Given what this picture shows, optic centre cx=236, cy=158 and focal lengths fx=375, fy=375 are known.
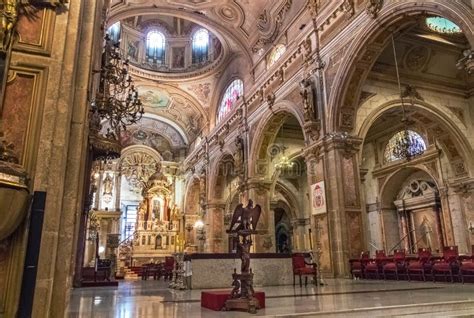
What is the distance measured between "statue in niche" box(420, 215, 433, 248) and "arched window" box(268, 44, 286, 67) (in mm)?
8402

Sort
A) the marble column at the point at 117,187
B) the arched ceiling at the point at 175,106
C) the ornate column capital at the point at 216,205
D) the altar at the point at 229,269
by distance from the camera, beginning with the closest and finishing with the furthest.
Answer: the altar at the point at 229,269, the ornate column capital at the point at 216,205, the arched ceiling at the point at 175,106, the marble column at the point at 117,187

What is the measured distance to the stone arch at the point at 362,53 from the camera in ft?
26.3

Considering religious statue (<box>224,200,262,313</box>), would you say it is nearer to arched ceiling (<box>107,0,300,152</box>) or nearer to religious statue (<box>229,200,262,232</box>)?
religious statue (<box>229,200,262,232</box>)

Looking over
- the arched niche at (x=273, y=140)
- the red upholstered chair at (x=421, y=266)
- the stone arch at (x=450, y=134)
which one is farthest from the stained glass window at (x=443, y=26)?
the red upholstered chair at (x=421, y=266)

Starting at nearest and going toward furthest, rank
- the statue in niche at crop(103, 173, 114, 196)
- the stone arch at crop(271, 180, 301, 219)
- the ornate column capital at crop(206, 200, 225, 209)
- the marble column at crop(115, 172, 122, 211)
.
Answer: the ornate column capital at crop(206, 200, 225, 209), the stone arch at crop(271, 180, 301, 219), the statue in niche at crop(103, 173, 114, 196), the marble column at crop(115, 172, 122, 211)

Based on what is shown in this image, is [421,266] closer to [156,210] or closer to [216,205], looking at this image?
[216,205]

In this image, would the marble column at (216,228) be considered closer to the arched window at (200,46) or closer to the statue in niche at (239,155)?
the statue in niche at (239,155)

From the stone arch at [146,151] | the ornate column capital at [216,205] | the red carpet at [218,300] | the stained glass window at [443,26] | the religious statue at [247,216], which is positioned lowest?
the red carpet at [218,300]

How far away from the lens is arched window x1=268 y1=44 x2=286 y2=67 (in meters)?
14.2

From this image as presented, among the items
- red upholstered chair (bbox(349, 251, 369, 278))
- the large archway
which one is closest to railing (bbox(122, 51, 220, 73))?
the large archway

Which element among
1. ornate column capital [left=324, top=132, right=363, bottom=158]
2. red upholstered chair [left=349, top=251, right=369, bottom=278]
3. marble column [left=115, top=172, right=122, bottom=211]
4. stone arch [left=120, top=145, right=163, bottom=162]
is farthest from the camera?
stone arch [left=120, top=145, right=163, bottom=162]

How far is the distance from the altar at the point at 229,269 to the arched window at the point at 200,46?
49.4 feet

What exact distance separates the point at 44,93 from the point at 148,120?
2366 centimetres

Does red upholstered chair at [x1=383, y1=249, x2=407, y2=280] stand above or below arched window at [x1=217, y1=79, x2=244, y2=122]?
below
